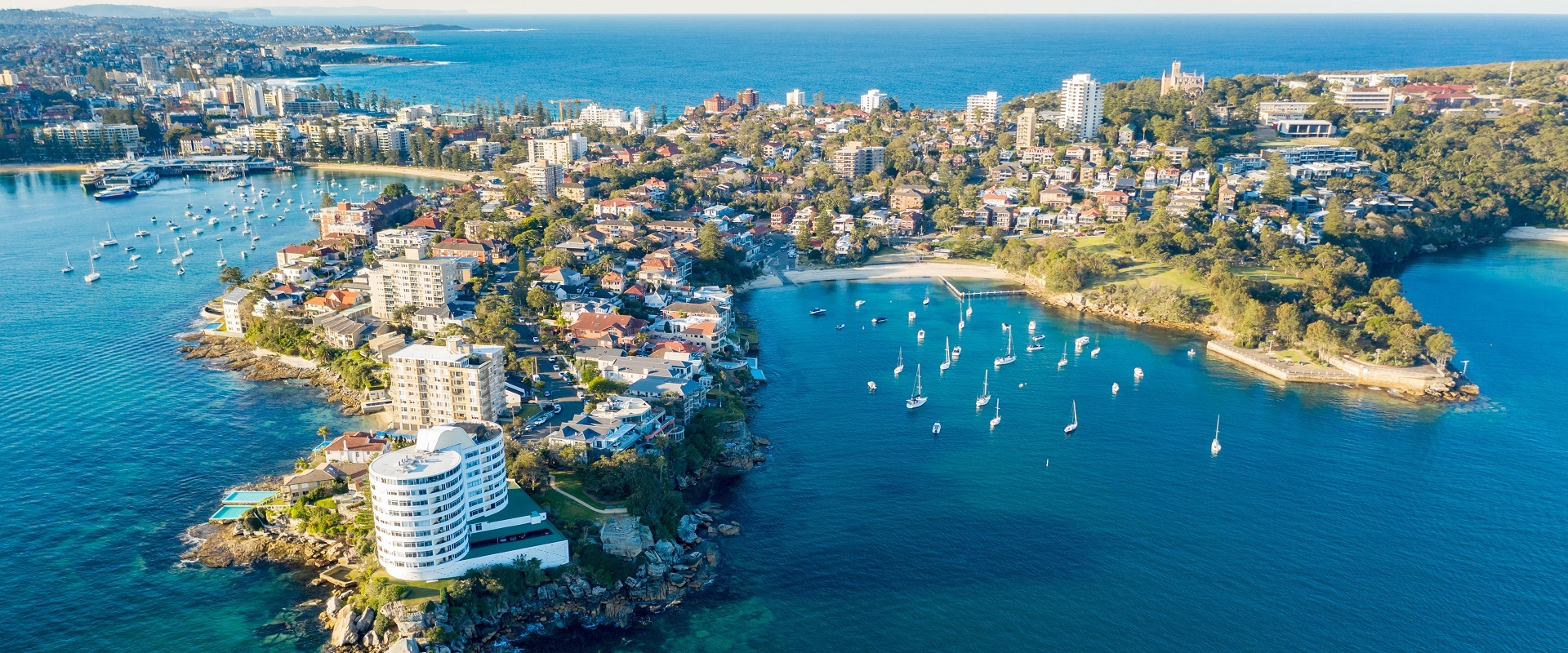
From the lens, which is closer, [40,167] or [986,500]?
[986,500]

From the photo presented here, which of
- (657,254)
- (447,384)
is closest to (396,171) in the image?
(657,254)

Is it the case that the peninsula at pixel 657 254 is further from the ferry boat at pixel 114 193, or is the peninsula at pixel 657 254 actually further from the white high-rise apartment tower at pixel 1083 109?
the ferry boat at pixel 114 193

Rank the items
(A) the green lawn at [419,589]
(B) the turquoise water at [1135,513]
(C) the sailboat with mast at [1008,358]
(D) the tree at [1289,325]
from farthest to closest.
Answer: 1. (D) the tree at [1289,325]
2. (C) the sailboat with mast at [1008,358]
3. (B) the turquoise water at [1135,513]
4. (A) the green lawn at [419,589]

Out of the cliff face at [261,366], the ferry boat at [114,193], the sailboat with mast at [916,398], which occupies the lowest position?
the sailboat with mast at [916,398]

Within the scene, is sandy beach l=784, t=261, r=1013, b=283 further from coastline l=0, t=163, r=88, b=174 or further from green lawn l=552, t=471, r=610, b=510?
coastline l=0, t=163, r=88, b=174

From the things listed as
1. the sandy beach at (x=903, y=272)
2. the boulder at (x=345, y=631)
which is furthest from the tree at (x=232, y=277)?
the boulder at (x=345, y=631)

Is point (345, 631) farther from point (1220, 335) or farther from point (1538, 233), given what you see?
point (1538, 233)

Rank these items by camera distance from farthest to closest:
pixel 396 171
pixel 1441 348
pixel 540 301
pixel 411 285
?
pixel 396 171
pixel 411 285
pixel 540 301
pixel 1441 348
